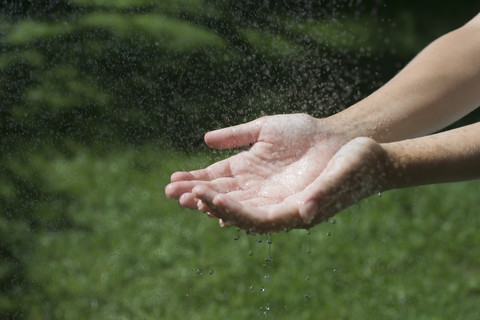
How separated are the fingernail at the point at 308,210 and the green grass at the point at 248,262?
6.16ft

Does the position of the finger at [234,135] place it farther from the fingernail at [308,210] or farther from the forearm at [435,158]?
the fingernail at [308,210]

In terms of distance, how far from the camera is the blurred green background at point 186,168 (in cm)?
354

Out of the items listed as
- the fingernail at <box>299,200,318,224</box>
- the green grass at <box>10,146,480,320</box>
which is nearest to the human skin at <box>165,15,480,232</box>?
the fingernail at <box>299,200,318,224</box>

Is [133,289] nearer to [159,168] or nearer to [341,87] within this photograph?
[159,168]

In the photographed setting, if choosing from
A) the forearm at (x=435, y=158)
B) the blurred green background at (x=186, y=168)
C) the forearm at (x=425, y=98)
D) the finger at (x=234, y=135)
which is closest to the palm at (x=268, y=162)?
the finger at (x=234, y=135)

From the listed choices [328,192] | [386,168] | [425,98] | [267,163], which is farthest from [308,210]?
[425,98]

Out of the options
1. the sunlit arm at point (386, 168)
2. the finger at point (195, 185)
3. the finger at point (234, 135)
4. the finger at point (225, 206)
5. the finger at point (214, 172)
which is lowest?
the finger at point (214, 172)

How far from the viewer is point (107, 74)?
506 centimetres

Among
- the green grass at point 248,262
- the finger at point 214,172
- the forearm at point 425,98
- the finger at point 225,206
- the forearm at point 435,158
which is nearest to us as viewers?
the finger at point 225,206

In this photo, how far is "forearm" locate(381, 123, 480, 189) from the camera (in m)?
1.81

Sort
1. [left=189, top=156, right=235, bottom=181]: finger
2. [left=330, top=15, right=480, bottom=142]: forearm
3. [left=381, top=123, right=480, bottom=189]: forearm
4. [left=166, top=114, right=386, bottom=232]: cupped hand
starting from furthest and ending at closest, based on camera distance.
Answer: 1. [left=330, top=15, right=480, bottom=142]: forearm
2. [left=189, top=156, right=235, bottom=181]: finger
3. [left=166, top=114, right=386, bottom=232]: cupped hand
4. [left=381, top=123, right=480, bottom=189]: forearm

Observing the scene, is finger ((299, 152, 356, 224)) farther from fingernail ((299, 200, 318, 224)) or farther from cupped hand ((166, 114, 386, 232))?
cupped hand ((166, 114, 386, 232))

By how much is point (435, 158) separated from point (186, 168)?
2.68 metres

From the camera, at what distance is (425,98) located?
2.21m
